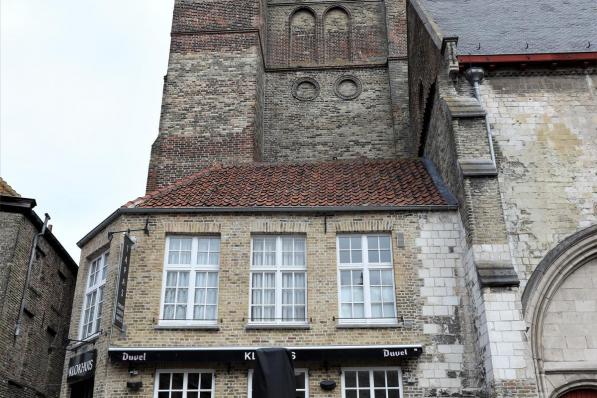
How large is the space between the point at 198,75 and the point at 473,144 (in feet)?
32.7

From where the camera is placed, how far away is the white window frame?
523 inches

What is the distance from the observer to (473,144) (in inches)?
513

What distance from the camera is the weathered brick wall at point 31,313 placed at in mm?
15055

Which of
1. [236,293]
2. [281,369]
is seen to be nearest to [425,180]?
[236,293]

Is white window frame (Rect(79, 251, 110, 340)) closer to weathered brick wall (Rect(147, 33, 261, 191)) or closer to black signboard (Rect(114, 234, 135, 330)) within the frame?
black signboard (Rect(114, 234, 135, 330))

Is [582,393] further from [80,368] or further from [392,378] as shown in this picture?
[80,368]

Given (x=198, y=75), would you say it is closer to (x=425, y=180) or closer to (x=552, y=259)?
(x=425, y=180)

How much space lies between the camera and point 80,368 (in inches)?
508

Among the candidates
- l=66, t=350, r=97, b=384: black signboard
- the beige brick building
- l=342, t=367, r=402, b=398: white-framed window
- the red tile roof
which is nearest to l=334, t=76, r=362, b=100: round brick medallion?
the red tile roof

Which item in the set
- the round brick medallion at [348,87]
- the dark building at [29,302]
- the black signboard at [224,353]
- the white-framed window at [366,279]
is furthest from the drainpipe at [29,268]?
the round brick medallion at [348,87]

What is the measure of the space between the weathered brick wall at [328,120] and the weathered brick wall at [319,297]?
7.39 metres

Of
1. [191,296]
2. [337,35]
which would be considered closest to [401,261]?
[191,296]

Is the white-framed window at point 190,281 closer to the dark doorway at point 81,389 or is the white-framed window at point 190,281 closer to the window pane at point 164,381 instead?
the window pane at point 164,381

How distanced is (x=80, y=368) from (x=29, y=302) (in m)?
4.21
